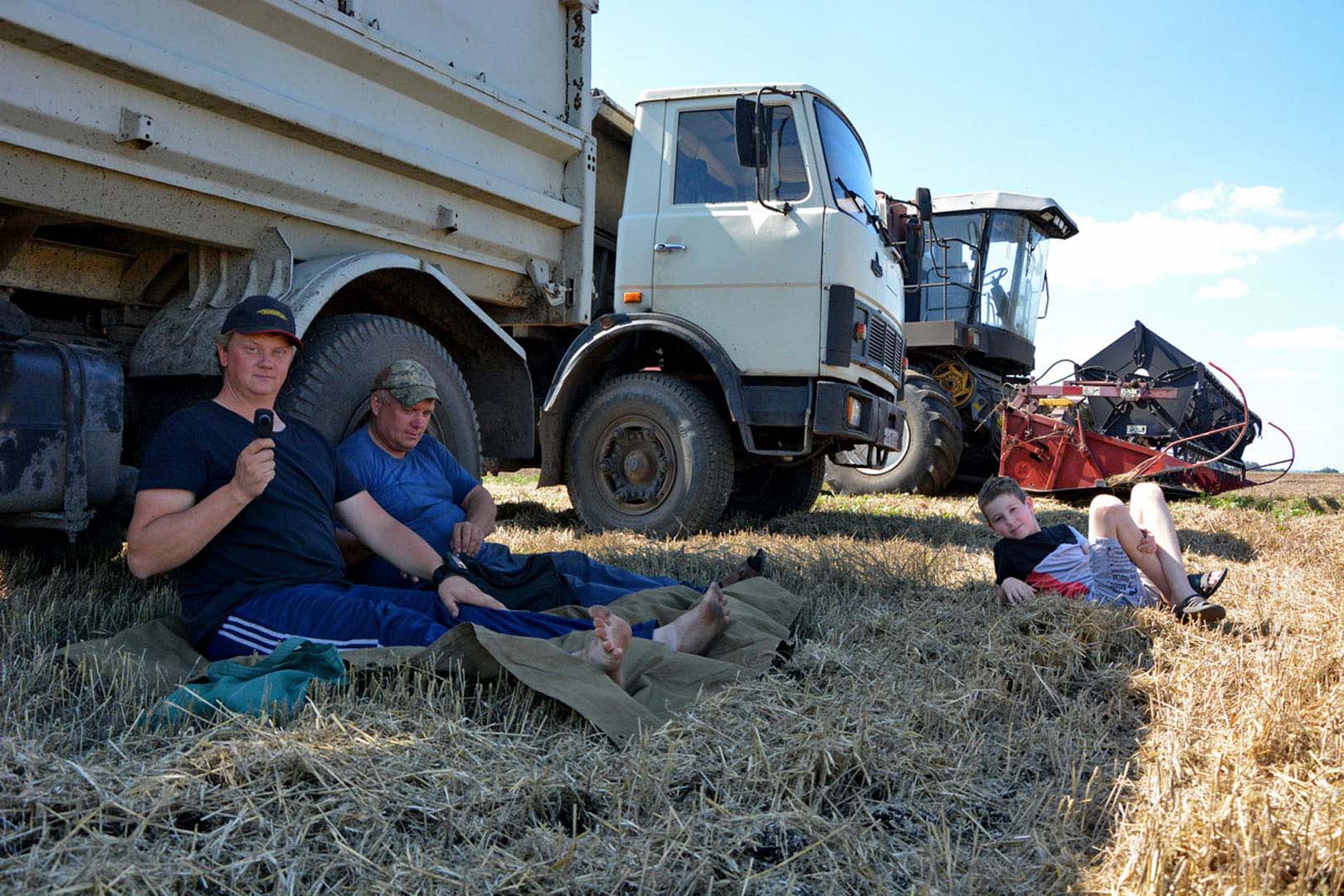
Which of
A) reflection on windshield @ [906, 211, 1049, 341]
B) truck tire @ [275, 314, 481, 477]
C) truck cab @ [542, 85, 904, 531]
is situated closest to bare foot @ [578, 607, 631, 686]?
truck tire @ [275, 314, 481, 477]

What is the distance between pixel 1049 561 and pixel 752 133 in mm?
2845

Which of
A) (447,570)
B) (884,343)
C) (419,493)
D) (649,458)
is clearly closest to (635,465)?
(649,458)

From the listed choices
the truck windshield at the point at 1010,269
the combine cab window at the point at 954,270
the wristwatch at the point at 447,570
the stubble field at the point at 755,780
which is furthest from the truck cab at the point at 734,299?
the truck windshield at the point at 1010,269

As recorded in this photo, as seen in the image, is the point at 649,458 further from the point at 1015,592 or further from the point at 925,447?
the point at 925,447

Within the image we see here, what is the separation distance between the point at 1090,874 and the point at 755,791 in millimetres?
591

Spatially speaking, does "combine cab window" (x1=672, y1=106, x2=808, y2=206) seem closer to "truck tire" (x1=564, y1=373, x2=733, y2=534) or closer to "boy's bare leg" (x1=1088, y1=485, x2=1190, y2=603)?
"truck tire" (x1=564, y1=373, x2=733, y2=534)

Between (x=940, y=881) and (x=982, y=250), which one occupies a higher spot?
(x=982, y=250)

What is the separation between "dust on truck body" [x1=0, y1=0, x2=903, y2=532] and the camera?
3.03m

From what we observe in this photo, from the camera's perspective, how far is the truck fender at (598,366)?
19.2ft

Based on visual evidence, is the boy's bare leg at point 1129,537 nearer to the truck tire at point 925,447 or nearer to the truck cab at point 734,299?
the truck cab at point 734,299

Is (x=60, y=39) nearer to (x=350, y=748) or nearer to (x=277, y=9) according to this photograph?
(x=277, y=9)

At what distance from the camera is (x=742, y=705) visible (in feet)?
8.11

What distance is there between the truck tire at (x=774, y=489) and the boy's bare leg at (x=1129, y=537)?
3375mm

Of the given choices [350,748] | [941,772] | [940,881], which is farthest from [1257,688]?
[350,748]
